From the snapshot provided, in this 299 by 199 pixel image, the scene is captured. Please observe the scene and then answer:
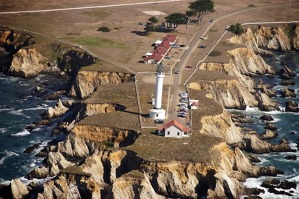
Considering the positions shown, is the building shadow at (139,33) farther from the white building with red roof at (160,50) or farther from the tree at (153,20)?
the white building with red roof at (160,50)

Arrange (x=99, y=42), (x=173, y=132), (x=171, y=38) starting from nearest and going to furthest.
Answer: (x=173, y=132) → (x=99, y=42) → (x=171, y=38)

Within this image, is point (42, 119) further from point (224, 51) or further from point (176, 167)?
point (224, 51)

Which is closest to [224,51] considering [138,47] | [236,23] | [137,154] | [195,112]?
[138,47]

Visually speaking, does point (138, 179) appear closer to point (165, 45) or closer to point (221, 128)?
point (221, 128)

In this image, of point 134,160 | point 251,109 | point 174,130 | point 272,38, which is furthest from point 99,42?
point 134,160

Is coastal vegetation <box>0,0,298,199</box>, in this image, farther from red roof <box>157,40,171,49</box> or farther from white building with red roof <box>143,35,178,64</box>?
red roof <box>157,40,171,49</box>

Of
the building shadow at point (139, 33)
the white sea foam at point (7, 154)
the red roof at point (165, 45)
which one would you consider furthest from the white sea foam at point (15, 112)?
the building shadow at point (139, 33)

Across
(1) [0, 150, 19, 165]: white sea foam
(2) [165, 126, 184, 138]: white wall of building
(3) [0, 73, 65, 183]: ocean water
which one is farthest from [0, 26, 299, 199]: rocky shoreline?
(1) [0, 150, 19, 165]: white sea foam
